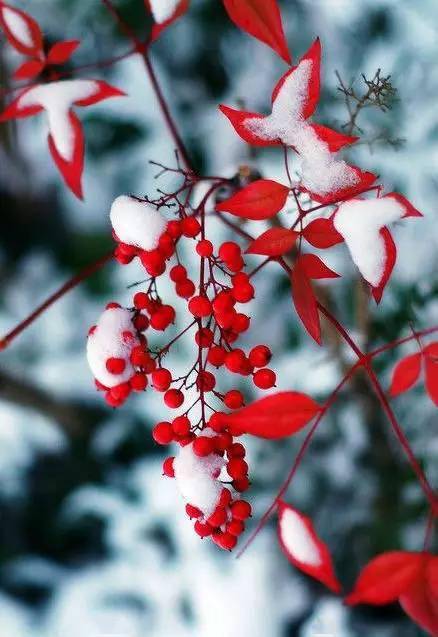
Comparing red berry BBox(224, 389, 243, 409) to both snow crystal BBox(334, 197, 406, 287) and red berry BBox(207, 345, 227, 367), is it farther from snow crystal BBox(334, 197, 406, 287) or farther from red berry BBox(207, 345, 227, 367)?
snow crystal BBox(334, 197, 406, 287)

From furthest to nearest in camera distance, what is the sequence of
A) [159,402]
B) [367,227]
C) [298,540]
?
[159,402] < [298,540] < [367,227]

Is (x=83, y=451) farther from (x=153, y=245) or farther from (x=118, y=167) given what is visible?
(x=153, y=245)

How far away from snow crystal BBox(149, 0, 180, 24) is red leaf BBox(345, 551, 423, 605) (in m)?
0.49

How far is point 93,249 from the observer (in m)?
1.40

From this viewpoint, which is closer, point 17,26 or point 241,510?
point 241,510

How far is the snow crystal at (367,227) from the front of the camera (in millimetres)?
422

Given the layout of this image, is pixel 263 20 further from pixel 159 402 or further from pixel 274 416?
pixel 159 402

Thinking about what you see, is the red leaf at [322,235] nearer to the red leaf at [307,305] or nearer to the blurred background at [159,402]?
the red leaf at [307,305]

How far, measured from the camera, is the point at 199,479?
48 centimetres

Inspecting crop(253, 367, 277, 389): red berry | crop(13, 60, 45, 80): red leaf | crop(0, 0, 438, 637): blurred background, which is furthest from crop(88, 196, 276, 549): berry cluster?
crop(0, 0, 438, 637): blurred background

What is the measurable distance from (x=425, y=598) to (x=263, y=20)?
1.55 ft

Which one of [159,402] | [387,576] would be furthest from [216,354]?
[159,402]

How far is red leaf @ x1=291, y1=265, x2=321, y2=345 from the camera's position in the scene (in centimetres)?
47

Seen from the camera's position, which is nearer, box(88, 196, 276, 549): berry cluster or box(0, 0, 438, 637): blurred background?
box(88, 196, 276, 549): berry cluster
